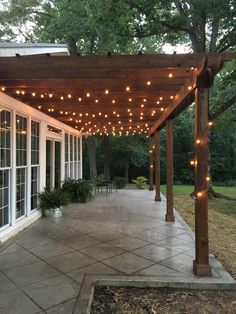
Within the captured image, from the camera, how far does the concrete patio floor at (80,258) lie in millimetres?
3134

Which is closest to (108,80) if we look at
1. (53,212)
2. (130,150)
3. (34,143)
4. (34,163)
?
(34,143)

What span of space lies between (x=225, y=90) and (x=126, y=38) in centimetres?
421

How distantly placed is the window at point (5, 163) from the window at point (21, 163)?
47cm

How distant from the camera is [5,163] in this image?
5223 mm

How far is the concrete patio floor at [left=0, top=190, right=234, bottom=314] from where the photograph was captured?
10.3 feet

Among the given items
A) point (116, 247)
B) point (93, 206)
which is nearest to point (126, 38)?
point (93, 206)

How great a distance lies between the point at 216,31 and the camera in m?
11.1

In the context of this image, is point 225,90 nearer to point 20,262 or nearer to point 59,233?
point 59,233

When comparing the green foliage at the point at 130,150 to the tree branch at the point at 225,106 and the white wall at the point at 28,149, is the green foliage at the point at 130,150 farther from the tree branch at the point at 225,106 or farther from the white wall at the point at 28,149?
the white wall at the point at 28,149

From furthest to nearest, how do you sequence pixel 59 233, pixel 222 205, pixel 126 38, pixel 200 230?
pixel 126 38, pixel 222 205, pixel 59 233, pixel 200 230

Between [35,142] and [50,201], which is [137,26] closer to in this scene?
[35,142]

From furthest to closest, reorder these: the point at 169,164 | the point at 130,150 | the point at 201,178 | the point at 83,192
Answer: the point at 130,150 → the point at 83,192 → the point at 169,164 → the point at 201,178

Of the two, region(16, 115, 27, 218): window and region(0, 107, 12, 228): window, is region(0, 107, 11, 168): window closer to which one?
region(0, 107, 12, 228): window

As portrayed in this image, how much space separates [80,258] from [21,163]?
2611 millimetres
